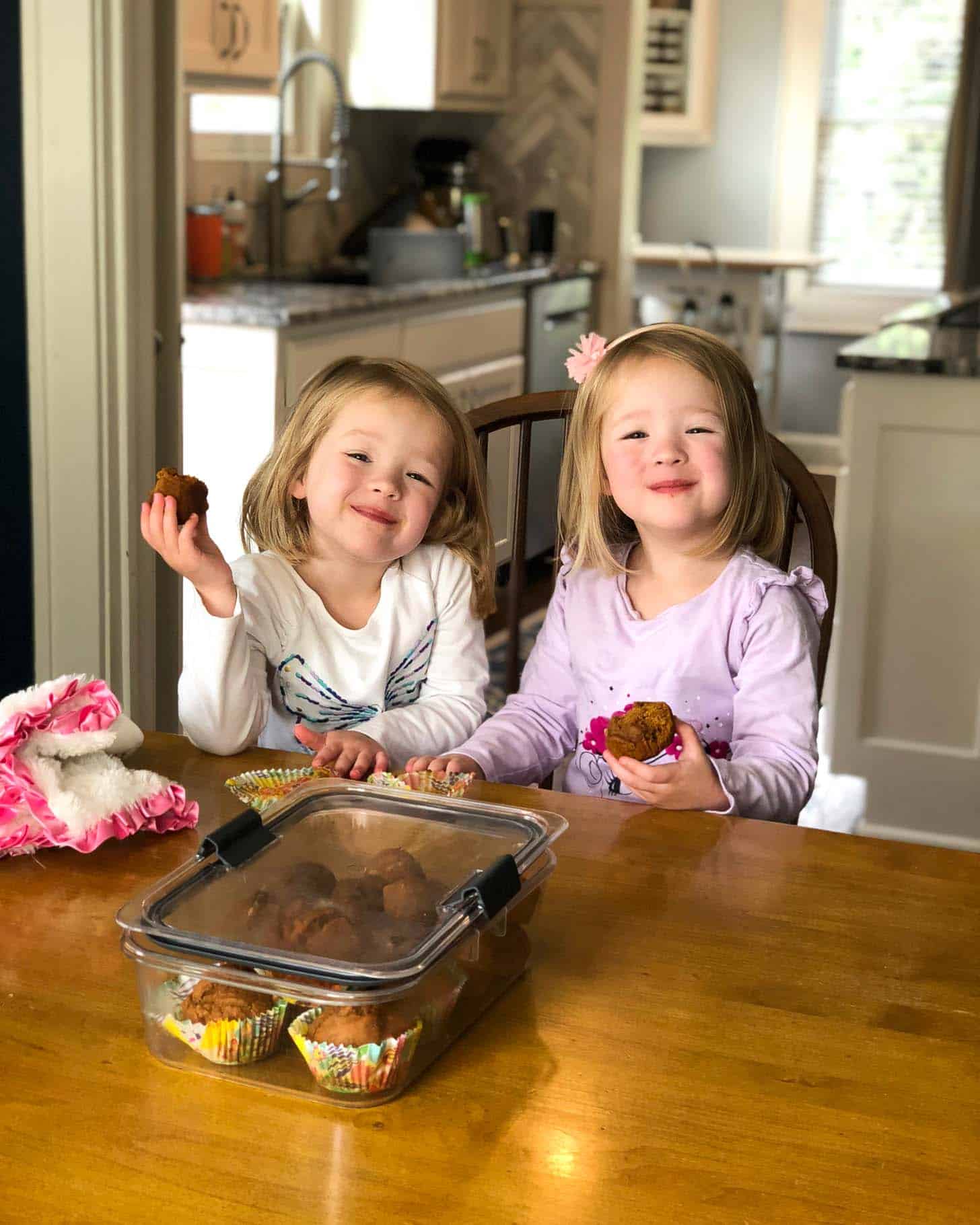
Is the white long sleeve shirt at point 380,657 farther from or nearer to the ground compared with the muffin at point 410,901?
nearer to the ground

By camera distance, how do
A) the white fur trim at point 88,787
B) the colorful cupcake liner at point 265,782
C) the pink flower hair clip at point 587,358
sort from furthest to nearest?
the pink flower hair clip at point 587,358 < the colorful cupcake liner at point 265,782 < the white fur trim at point 88,787

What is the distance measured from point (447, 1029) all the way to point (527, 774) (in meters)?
0.70

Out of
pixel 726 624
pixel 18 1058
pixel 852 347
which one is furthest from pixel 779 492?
pixel 852 347

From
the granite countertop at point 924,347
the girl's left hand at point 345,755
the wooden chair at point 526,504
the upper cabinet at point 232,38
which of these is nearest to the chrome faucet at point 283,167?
the upper cabinet at point 232,38

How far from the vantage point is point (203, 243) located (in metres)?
3.92

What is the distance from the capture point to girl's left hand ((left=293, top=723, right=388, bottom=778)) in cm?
123

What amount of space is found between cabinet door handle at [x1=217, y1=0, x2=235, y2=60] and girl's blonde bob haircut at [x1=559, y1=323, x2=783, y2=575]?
8.20ft

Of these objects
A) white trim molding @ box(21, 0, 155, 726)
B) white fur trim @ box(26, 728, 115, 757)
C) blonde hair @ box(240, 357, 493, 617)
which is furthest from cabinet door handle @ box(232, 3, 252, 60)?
white fur trim @ box(26, 728, 115, 757)

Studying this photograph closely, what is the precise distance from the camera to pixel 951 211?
561cm

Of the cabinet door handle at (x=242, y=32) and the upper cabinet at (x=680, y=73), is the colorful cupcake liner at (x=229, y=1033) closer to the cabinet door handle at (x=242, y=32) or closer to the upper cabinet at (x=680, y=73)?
the cabinet door handle at (x=242, y=32)

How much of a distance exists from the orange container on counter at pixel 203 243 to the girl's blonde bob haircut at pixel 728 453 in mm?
2644

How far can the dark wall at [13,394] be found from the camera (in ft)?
6.47

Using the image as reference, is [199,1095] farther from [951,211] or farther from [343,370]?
[951,211]

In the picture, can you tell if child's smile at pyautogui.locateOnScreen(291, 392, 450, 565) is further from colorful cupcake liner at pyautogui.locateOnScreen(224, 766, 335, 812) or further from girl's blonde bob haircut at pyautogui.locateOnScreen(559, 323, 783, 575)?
colorful cupcake liner at pyautogui.locateOnScreen(224, 766, 335, 812)
